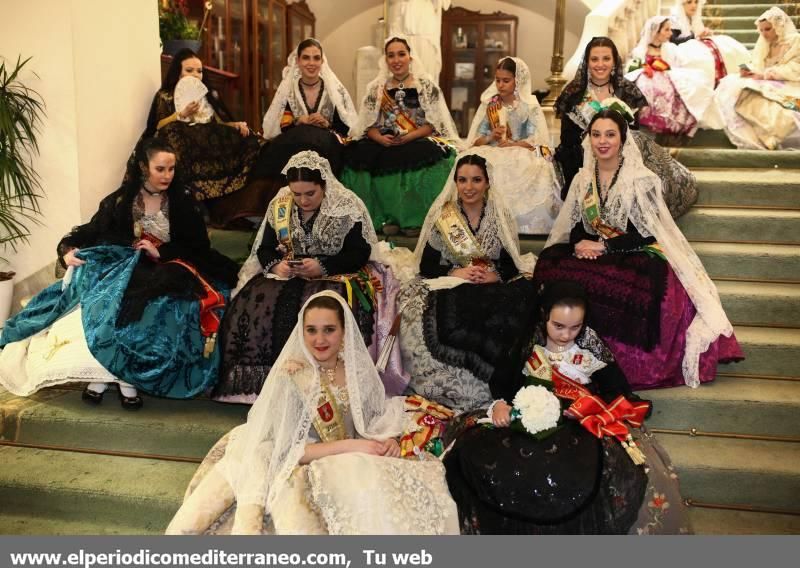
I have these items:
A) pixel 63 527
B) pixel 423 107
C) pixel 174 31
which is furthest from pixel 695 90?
pixel 63 527

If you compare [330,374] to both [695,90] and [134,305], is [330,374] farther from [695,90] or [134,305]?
[695,90]

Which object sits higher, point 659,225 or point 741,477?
point 659,225

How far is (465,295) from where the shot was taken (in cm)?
358

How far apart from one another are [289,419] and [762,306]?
2.67 metres

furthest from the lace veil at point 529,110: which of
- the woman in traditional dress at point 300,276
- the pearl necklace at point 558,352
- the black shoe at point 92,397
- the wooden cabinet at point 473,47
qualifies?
the wooden cabinet at point 473,47

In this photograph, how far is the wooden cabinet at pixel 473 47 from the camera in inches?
374

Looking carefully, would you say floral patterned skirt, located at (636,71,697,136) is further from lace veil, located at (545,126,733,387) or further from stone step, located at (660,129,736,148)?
lace veil, located at (545,126,733,387)

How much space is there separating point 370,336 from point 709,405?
5.15ft

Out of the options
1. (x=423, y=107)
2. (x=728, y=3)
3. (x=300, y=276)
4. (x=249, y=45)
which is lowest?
(x=300, y=276)

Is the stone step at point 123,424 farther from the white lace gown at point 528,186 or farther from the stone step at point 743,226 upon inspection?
the stone step at point 743,226

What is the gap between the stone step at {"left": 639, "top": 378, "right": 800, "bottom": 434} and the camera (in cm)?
346

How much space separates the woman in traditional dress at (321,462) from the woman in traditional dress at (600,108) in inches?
87.2

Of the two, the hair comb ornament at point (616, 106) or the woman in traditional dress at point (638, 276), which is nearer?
the woman in traditional dress at point (638, 276)

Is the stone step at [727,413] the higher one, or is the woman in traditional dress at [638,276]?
the woman in traditional dress at [638,276]
